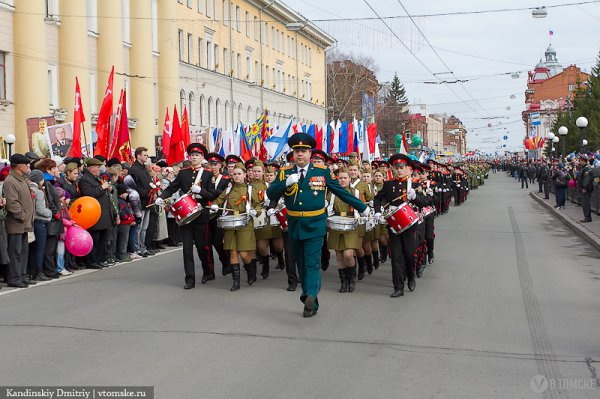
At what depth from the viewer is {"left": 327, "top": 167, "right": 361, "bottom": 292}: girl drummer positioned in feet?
34.5

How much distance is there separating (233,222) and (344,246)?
1517mm

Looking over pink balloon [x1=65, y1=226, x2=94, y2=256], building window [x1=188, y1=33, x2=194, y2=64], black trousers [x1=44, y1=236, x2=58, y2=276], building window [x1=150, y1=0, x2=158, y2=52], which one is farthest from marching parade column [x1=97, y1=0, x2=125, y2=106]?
black trousers [x1=44, y1=236, x2=58, y2=276]

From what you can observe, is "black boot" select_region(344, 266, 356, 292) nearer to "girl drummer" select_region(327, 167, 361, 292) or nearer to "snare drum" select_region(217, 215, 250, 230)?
"girl drummer" select_region(327, 167, 361, 292)

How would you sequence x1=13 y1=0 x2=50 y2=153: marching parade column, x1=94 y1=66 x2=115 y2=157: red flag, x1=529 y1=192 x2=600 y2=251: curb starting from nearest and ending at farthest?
x1=94 y1=66 x2=115 y2=157: red flag < x1=529 y1=192 x2=600 y2=251: curb < x1=13 y1=0 x2=50 y2=153: marching parade column

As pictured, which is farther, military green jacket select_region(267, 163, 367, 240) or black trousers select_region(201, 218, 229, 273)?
black trousers select_region(201, 218, 229, 273)

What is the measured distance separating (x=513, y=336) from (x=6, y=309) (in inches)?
224

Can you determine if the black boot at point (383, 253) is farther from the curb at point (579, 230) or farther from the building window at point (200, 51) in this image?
the building window at point (200, 51)

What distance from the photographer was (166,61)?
4247cm

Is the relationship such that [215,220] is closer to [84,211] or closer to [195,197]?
[195,197]

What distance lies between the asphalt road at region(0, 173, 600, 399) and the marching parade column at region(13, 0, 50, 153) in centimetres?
1821

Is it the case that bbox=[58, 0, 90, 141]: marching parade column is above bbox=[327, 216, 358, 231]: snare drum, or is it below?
above

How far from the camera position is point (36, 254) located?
12.0 meters

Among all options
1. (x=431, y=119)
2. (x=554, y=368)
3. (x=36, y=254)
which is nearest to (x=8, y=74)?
(x=36, y=254)

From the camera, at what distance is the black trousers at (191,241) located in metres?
11.1
